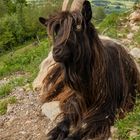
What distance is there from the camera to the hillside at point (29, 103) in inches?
282

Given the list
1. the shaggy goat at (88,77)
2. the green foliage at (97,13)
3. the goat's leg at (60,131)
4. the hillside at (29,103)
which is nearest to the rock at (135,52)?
the hillside at (29,103)

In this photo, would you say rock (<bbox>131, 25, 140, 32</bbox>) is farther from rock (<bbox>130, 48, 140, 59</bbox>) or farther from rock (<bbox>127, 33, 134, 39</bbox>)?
rock (<bbox>130, 48, 140, 59</bbox>)

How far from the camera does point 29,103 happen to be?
9.44m

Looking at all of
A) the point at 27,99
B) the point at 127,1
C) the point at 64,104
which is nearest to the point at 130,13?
the point at 127,1

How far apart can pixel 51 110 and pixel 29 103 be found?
874mm

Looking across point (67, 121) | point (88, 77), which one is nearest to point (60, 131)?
point (67, 121)

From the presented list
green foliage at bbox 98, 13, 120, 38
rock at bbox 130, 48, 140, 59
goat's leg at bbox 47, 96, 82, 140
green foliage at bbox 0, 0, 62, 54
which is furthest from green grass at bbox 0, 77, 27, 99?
green foliage at bbox 0, 0, 62, 54

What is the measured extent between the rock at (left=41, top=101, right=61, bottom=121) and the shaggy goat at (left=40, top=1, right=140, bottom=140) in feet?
0.75

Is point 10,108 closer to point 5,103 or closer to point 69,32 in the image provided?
point 5,103

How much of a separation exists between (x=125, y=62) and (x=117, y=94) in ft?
2.20

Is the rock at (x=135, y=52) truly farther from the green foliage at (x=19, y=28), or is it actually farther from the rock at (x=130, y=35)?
the green foliage at (x=19, y=28)

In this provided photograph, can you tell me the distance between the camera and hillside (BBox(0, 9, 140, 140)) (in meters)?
7.16

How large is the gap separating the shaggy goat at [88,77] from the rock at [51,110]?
228mm

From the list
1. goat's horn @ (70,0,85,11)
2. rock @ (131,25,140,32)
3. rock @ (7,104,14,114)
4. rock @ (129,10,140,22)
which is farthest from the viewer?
rock @ (129,10,140,22)
